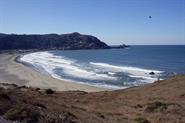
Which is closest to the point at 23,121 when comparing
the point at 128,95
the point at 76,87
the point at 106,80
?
the point at 128,95

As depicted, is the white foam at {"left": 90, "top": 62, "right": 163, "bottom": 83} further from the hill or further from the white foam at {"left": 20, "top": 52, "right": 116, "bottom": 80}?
the hill

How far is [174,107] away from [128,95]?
8028 millimetres

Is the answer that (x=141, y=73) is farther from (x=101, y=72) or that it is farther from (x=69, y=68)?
(x=69, y=68)

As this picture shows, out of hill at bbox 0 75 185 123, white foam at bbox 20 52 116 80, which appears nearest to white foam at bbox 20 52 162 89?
white foam at bbox 20 52 116 80

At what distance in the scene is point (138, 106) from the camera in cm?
2405

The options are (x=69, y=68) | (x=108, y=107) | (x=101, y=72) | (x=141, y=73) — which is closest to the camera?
(x=108, y=107)

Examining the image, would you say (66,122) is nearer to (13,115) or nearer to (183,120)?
(13,115)

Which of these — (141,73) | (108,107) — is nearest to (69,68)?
(141,73)

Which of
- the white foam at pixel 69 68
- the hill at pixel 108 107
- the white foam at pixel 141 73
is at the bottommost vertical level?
the white foam at pixel 141 73

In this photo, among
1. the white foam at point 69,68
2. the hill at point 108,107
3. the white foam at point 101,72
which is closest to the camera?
the hill at point 108,107

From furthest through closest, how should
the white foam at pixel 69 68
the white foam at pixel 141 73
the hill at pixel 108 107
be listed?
the white foam at pixel 69 68 < the white foam at pixel 141 73 < the hill at pixel 108 107

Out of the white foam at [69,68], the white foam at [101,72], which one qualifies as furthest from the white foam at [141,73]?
the white foam at [69,68]

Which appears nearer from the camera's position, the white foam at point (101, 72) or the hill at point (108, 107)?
the hill at point (108, 107)

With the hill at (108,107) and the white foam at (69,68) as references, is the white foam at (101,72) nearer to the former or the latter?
the white foam at (69,68)
